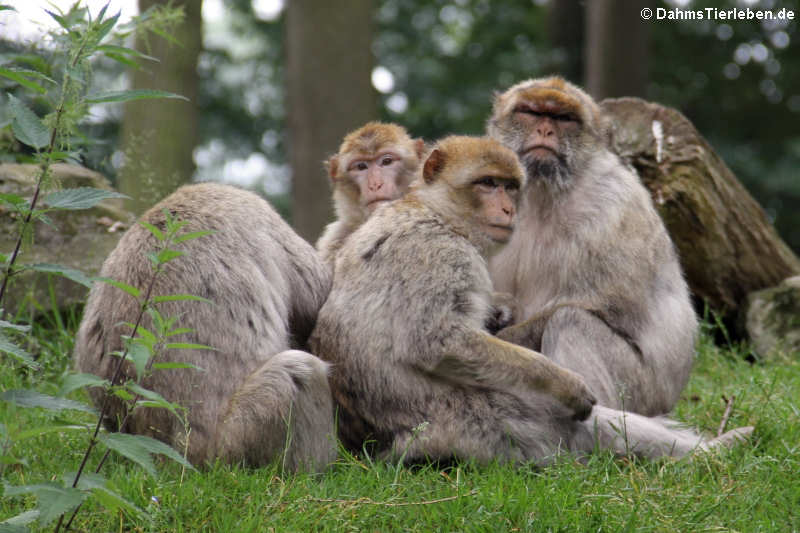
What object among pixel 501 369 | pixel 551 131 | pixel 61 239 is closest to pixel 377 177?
pixel 551 131

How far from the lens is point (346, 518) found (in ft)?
11.5

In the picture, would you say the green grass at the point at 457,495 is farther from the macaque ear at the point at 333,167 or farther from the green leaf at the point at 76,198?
the macaque ear at the point at 333,167

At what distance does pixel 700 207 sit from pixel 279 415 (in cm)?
382

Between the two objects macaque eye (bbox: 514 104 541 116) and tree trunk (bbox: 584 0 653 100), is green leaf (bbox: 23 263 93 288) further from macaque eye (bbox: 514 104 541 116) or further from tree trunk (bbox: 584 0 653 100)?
tree trunk (bbox: 584 0 653 100)

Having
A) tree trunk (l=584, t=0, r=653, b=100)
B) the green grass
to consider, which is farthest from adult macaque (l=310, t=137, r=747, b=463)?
tree trunk (l=584, t=0, r=653, b=100)

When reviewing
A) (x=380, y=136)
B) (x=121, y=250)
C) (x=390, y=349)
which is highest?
(x=380, y=136)

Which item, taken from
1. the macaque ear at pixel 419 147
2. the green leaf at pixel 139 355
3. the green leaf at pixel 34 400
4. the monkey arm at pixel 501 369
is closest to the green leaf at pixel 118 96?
the green leaf at pixel 139 355

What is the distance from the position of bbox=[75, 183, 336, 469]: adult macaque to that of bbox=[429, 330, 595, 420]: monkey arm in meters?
0.55

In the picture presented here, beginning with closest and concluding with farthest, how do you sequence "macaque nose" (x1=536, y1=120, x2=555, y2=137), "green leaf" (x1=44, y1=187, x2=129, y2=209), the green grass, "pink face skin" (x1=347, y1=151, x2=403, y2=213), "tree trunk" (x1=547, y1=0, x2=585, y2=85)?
"green leaf" (x1=44, y1=187, x2=129, y2=209) < the green grass < "macaque nose" (x1=536, y1=120, x2=555, y2=137) < "pink face skin" (x1=347, y1=151, x2=403, y2=213) < "tree trunk" (x1=547, y1=0, x2=585, y2=85)

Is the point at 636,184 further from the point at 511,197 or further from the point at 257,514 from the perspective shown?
the point at 257,514

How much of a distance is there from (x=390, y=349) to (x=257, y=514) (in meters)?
0.96

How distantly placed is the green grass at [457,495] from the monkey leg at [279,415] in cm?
9

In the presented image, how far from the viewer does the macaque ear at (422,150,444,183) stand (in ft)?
14.7

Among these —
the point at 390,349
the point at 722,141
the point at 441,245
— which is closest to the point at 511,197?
the point at 441,245
